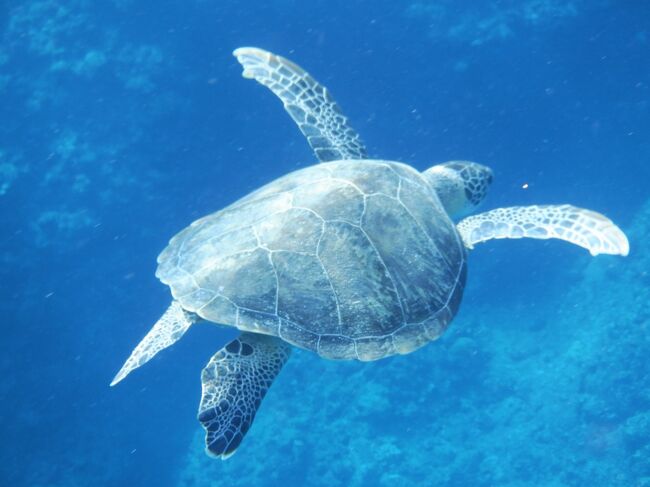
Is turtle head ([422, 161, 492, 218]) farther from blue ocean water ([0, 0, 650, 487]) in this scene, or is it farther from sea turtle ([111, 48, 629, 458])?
blue ocean water ([0, 0, 650, 487])

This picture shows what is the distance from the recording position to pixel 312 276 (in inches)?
167

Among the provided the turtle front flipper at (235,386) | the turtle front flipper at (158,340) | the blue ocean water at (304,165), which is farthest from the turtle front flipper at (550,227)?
the blue ocean water at (304,165)

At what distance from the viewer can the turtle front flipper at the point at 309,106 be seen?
6820mm

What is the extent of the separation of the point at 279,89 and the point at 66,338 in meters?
10.6

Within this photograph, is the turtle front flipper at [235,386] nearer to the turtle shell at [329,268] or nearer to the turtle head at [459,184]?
the turtle shell at [329,268]

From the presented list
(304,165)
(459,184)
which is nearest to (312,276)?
(459,184)

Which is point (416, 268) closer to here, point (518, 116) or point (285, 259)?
point (285, 259)

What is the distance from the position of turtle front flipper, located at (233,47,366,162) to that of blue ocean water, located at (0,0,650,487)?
599cm

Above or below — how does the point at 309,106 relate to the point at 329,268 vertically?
above

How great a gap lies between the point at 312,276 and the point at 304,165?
30.0ft

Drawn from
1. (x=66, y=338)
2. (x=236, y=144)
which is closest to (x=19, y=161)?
(x=66, y=338)

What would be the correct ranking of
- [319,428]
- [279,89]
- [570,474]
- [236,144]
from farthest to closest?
[236,144] → [319,428] → [570,474] → [279,89]

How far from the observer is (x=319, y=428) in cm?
1157

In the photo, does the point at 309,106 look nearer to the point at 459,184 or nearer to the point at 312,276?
the point at 459,184
